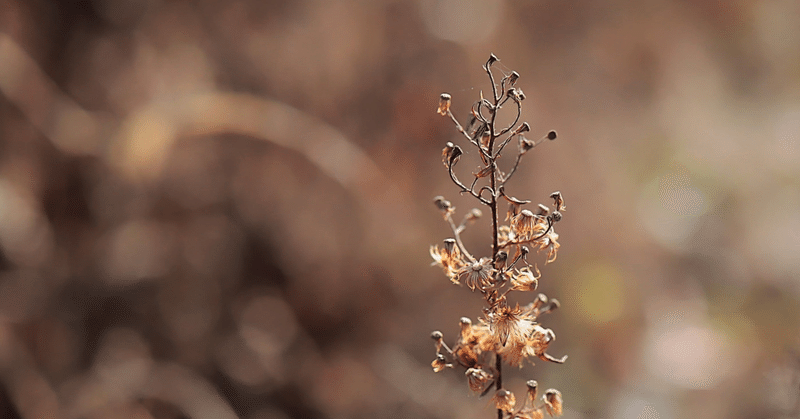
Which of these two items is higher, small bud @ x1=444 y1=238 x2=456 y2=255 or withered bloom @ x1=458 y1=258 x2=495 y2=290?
small bud @ x1=444 y1=238 x2=456 y2=255

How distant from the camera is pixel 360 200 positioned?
105cm

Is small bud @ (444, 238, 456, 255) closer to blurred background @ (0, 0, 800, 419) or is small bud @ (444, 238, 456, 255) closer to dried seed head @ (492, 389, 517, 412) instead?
dried seed head @ (492, 389, 517, 412)

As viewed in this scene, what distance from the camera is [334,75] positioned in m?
1.02

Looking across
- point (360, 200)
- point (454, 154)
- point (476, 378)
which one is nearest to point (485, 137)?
point (454, 154)

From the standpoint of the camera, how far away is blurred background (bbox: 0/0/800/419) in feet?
3.04

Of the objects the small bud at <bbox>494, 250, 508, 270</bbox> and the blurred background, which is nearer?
the small bud at <bbox>494, 250, 508, 270</bbox>

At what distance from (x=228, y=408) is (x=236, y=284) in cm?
26

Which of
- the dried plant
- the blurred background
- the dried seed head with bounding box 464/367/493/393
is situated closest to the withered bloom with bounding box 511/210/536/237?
the dried plant

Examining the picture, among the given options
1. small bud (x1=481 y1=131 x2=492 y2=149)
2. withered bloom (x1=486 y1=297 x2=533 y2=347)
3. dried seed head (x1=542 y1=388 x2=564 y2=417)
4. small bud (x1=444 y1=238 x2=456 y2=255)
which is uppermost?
small bud (x1=481 y1=131 x2=492 y2=149)

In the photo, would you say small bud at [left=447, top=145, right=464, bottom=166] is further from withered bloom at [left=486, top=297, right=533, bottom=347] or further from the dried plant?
withered bloom at [left=486, top=297, right=533, bottom=347]

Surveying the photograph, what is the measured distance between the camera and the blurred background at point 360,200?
925 mm

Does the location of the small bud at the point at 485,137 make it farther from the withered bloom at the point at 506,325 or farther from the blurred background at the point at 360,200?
the blurred background at the point at 360,200

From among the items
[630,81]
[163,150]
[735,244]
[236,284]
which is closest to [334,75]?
[163,150]

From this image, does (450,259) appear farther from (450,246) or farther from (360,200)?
(360,200)
